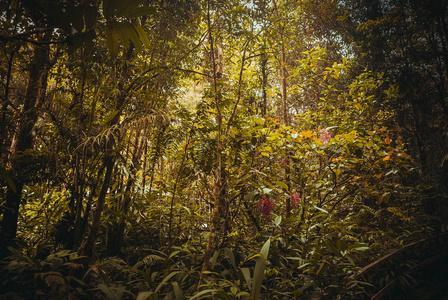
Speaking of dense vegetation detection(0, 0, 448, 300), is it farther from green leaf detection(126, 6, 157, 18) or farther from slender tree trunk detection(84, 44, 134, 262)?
green leaf detection(126, 6, 157, 18)

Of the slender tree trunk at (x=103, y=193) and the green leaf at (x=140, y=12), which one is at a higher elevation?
the green leaf at (x=140, y=12)

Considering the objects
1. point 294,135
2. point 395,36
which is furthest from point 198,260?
point 395,36

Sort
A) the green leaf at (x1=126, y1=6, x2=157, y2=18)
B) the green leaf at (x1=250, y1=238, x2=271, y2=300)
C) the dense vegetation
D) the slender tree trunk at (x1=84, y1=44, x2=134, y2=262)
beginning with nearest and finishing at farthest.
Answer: the green leaf at (x1=126, y1=6, x2=157, y2=18) < the green leaf at (x1=250, y1=238, x2=271, y2=300) < the dense vegetation < the slender tree trunk at (x1=84, y1=44, x2=134, y2=262)

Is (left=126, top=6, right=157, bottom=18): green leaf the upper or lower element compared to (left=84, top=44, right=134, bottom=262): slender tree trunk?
upper

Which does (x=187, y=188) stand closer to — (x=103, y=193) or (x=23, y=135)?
(x=103, y=193)

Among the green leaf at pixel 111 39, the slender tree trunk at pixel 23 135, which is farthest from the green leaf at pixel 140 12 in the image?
the slender tree trunk at pixel 23 135

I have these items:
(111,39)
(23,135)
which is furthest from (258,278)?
(23,135)

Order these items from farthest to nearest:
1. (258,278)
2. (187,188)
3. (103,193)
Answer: (187,188)
(103,193)
(258,278)

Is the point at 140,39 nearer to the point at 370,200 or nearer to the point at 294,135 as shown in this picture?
the point at 294,135

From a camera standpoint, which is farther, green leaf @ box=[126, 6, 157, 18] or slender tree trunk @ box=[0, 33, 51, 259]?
slender tree trunk @ box=[0, 33, 51, 259]

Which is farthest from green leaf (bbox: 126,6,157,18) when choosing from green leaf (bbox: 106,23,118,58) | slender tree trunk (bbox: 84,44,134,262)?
slender tree trunk (bbox: 84,44,134,262)

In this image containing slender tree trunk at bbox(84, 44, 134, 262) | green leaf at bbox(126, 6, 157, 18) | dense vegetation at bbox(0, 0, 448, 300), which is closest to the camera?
green leaf at bbox(126, 6, 157, 18)

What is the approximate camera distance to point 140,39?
716 millimetres

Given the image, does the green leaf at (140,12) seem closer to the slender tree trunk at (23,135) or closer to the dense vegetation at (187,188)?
the dense vegetation at (187,188)
